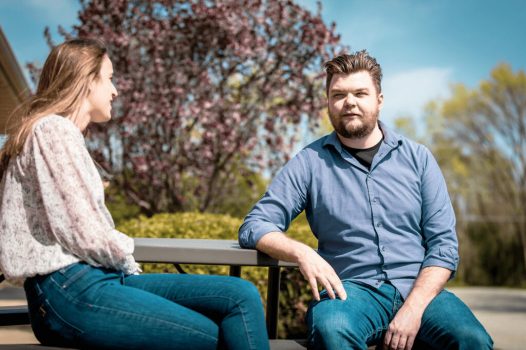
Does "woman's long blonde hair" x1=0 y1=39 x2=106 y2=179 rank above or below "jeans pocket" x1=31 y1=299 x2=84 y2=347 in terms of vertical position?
above

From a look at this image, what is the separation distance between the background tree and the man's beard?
12.9 m

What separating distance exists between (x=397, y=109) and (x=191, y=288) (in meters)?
31.8

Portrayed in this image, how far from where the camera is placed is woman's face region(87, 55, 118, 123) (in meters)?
2.15

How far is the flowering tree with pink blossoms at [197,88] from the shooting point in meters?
8.20

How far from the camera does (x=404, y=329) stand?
2.34m

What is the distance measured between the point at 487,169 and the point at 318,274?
25171mm

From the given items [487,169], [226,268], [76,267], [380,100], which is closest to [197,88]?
[226,268]

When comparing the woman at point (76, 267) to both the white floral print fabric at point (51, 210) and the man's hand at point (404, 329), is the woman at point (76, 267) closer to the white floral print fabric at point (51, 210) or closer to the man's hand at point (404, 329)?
the white floral print fabric at point (51, 210)

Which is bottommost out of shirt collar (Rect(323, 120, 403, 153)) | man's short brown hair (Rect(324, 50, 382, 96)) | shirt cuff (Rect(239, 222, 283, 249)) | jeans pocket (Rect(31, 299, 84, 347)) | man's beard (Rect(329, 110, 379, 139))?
jeans pocket (Rect(31, 299, 84, 347))

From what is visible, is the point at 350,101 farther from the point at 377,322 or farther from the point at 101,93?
the point at 101,93

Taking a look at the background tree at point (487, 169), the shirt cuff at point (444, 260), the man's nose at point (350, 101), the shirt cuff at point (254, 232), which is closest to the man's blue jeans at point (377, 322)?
the shirt cuff at point (444, 260)

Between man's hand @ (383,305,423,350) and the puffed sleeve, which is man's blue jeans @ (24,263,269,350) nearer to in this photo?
the puffed sleeve

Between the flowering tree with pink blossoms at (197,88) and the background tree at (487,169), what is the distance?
8198 mm

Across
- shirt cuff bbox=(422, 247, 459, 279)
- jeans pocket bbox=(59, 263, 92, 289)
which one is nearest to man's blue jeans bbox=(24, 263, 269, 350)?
jeans pocket bbox=(59, 263, 92, 289)
